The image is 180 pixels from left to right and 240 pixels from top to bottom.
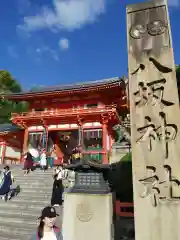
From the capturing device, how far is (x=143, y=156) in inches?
158

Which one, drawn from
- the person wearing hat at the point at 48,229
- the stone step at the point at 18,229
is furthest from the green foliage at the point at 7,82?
the person wearing hat at the point at 48,229

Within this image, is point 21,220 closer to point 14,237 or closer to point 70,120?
point 14,237

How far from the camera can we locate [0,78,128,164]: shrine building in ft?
51.6

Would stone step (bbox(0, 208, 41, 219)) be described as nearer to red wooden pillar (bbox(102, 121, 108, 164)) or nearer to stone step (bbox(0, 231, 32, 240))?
stone step (bbox(0, 231, 32, 240))

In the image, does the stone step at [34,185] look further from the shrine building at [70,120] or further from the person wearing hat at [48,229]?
the person wearing hat at [48,229]

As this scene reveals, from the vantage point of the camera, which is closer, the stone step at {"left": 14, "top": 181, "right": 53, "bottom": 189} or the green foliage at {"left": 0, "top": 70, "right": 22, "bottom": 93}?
the stone step at {"left": 14, "top": 181, "right": 53, "bottom": 189}

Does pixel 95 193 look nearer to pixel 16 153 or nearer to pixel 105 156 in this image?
pixel 105 156

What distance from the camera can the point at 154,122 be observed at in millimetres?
4129

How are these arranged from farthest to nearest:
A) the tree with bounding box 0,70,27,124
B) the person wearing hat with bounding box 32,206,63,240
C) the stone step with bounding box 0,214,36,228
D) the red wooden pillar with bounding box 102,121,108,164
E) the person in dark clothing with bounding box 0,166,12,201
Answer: the tree with bounding box 0,70,27,124
the red wooden pillar with bounding box 102,121,108,164
the person in dark clothing with bounding box 0,166,12,201
the stone step with bounding box 0,214,36,228
the person wearing hat with bounding box 32,206,63,240

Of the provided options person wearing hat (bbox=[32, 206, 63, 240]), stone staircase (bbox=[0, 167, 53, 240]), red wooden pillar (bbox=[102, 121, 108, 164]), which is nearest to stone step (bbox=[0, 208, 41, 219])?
stone staircase (bbox=[0, 167, 53, 240])

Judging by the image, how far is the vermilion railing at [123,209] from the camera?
6844mm

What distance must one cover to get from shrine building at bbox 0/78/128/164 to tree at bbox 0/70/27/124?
1464cm

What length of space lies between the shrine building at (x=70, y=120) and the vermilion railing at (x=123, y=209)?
24.4 feet

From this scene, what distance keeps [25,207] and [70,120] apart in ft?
31.7
